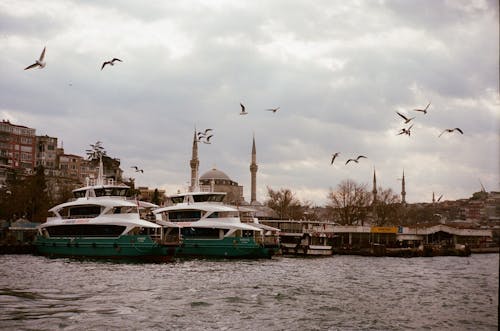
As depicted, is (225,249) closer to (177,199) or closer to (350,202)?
(177,199)

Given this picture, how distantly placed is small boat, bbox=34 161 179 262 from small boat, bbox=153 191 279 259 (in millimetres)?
2311

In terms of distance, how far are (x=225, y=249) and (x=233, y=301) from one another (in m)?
24.8

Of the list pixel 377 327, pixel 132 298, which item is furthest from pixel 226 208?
pixel 377 327

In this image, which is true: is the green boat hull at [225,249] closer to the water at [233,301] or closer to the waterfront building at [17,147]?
the water at [233,301]

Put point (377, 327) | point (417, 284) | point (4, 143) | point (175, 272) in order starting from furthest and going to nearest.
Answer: point (4, 143)
point (175, 272)
point (417, 284)
point (377, 327)

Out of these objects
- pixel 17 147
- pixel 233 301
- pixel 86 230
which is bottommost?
pixel 233 301

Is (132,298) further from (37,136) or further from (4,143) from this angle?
(37,136)

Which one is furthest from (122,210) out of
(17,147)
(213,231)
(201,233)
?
(17,147)

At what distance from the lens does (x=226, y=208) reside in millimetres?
47188

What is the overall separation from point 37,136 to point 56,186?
11401 millimetres

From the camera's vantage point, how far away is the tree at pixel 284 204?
9669cm

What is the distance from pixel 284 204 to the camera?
96562 mm

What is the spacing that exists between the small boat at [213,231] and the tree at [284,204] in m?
46.0

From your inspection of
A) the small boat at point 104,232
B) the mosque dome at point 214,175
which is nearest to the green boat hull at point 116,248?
the small boat at point 104,232
